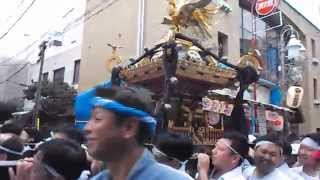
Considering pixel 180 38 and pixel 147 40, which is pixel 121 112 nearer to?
pixel 180 38

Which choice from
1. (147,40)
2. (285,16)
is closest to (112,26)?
(147,40)

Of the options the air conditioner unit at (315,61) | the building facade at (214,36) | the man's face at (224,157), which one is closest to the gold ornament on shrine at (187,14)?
the man's face at (224,157)

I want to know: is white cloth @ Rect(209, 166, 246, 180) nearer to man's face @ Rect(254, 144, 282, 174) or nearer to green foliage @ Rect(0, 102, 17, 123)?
man's face @ Rect(254, 144, 282, 174)

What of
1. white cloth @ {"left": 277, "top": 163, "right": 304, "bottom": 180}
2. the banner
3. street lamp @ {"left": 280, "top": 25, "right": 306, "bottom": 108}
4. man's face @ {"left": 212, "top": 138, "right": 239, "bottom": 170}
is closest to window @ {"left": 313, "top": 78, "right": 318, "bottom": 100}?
street lamp @ {"left": 280, "top": 25, "right": 306, "bottom": 108}

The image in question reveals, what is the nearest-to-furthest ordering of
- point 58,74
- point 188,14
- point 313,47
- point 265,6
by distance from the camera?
point 188,14 < point 265,6 < point 58,74 < point 313,47

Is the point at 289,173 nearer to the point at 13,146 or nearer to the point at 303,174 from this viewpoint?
the point at 303,174

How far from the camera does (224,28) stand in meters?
16.8

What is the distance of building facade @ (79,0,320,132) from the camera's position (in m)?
16.0

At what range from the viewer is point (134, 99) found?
2.04 meters

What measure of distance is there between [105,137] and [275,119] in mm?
14891

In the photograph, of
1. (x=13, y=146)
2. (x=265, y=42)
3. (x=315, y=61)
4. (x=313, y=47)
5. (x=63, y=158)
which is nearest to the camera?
(x=63, y=158)

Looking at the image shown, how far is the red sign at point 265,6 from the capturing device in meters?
16.4

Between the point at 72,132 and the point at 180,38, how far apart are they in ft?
13.2

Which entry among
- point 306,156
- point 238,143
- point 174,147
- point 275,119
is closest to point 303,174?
point 306,156
